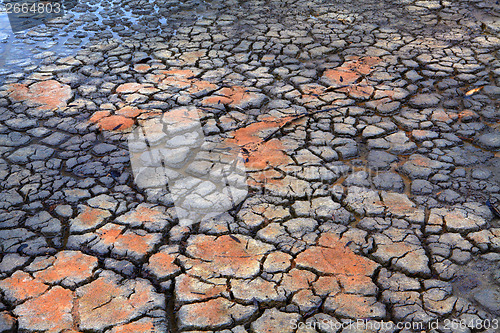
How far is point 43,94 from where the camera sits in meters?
4.62

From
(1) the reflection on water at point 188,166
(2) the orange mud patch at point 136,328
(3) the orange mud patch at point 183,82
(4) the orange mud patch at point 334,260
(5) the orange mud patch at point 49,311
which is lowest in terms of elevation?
(4) the orange mud patch at point 334,260

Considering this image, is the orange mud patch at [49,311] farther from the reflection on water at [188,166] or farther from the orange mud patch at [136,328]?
the reflection on water at [188,166]

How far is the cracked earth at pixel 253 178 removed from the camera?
254 centimetres

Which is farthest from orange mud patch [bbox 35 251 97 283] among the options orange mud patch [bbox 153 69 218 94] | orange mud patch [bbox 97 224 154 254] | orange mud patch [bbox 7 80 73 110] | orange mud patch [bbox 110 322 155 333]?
orange mud patch [bbox 153 69 218 94]

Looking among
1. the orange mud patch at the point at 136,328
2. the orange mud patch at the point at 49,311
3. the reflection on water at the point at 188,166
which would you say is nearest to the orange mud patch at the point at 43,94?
the reflection on water at the point at 188,166

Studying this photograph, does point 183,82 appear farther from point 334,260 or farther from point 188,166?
point 334,260

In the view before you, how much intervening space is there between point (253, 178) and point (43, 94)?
8.24 ft

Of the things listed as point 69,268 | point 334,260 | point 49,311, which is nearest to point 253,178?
point 334,260

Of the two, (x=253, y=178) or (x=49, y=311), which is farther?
(x=253, y=178)

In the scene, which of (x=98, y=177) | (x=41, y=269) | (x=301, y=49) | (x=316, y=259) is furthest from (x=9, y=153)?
(x=301, y=49)

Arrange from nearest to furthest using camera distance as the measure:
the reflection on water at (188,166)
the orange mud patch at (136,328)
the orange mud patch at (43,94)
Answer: the orange mud patch at (136,328)
the reflection on water at (188,166)
the orange mud patch at (43,94)

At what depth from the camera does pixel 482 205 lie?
3.14 metres

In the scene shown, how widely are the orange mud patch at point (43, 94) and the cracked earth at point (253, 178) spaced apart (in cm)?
2

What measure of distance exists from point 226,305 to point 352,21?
4.61 m
